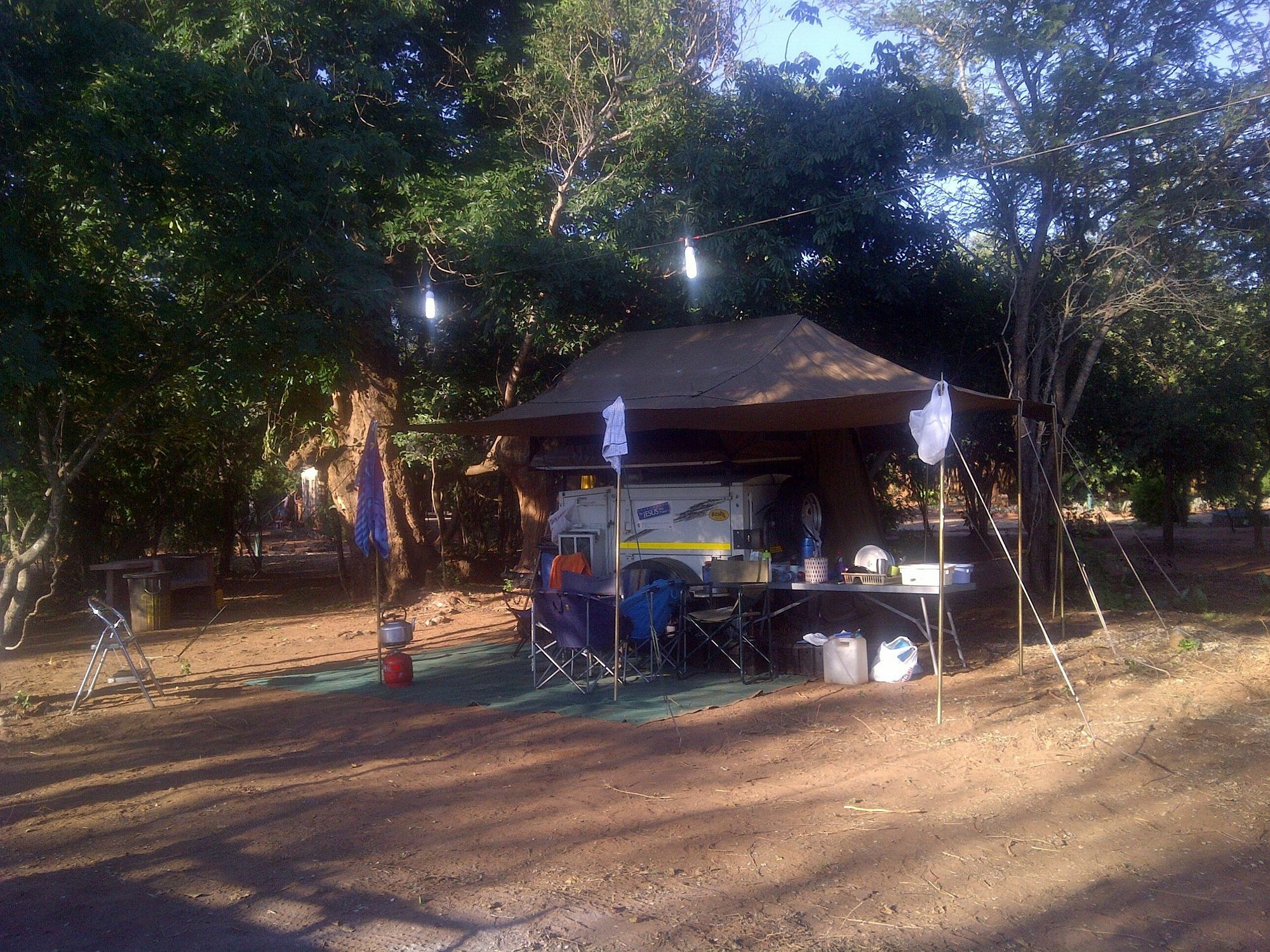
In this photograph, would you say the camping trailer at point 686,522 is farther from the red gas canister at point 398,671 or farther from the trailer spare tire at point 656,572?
the red gas canister at point 398,671

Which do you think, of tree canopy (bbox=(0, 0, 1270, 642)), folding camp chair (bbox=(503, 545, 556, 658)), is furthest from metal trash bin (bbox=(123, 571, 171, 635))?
folding camp chair (bbox=(503, 545, 556, 658))

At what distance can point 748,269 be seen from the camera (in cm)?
1092

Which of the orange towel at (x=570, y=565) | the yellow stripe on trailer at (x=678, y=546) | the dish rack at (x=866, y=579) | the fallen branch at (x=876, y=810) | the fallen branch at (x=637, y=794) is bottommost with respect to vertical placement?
the fallen branch at (x=637, y=794)

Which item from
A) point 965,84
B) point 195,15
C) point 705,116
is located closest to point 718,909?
point 705,116

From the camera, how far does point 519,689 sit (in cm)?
793

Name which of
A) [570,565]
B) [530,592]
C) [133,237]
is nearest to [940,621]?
[530,592]

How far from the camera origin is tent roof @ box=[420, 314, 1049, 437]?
25.3 ft

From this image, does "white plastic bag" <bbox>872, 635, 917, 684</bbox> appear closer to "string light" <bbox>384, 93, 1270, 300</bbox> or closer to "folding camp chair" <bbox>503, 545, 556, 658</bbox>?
"folding camp chair" <bbox>503, 545, 556, 658</bbox>

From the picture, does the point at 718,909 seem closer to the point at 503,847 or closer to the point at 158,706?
the point at 503,847

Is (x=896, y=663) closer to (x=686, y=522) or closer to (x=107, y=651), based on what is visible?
(x=686, y=522)

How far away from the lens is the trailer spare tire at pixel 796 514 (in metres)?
9.22

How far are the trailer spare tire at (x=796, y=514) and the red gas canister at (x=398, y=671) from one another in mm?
3433

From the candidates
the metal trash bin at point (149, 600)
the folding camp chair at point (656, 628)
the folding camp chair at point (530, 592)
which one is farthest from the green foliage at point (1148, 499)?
the metal trash bin at point (149, 600)

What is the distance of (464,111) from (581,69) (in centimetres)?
256
